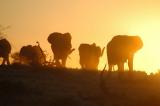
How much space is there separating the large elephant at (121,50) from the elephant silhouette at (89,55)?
9414mm

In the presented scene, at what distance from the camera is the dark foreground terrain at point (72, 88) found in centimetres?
3847

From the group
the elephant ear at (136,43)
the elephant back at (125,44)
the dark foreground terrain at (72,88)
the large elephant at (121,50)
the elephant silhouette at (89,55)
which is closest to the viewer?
the dark foreground terrain at (72,88)

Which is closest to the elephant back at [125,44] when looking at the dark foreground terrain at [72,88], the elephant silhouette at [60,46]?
the dark foreground terrain at [72,88]

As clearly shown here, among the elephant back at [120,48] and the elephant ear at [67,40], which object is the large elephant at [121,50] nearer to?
the elephant back at [120,48]

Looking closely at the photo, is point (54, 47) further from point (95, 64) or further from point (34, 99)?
point (34, 99)

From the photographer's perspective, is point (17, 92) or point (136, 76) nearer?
point (17, 92)

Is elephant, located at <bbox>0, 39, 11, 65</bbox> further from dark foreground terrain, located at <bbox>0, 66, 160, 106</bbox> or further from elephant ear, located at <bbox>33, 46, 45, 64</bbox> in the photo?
dark foreground terrain, located at <bbox>0, 66, 160, 106</bbox>

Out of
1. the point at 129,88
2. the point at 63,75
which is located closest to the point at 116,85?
the point at 129,88

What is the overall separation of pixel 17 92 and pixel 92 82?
6221 millimetres

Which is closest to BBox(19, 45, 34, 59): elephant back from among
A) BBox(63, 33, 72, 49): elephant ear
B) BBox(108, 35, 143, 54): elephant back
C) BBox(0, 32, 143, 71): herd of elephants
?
BBox(0, 32, 143, 71): herd of elephants

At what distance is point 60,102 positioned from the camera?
3788 cm

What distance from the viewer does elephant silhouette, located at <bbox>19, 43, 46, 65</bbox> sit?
184ft

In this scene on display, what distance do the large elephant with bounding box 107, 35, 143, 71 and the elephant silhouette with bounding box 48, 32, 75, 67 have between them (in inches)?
246

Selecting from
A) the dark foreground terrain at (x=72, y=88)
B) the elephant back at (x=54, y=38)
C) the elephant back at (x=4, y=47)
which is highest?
the elephant back at (x=54, y=38)
